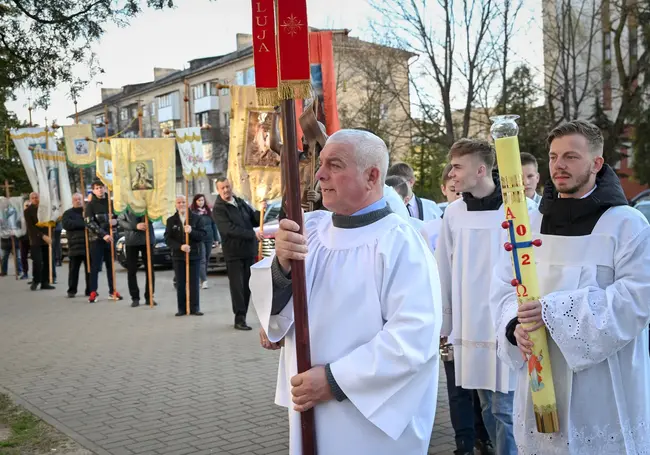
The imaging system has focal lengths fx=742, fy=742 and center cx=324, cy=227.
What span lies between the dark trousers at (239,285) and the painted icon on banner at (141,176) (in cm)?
348

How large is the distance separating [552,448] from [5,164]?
74.6 ft

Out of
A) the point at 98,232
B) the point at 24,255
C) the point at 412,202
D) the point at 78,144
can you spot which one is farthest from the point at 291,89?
the point at 24,255

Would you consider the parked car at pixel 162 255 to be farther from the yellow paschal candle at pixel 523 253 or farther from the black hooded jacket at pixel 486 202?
the yellow paschal candle at pixel 523 253

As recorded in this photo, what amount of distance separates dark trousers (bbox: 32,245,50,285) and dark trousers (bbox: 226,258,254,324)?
889 centimetres

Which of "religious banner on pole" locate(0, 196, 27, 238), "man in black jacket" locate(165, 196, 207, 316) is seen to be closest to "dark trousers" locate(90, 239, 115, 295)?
"man in black jacket" locate(165, 196, 207, 316)

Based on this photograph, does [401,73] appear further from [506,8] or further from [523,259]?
[523,259]

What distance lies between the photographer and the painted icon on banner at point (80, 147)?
54.9ft

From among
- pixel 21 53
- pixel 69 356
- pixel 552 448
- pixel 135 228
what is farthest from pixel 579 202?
pixel 135 228

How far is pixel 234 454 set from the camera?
17.7 feet

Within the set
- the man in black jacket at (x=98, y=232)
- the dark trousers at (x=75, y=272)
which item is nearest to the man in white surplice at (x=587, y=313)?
the man in black jacket at (x=98, y=232)

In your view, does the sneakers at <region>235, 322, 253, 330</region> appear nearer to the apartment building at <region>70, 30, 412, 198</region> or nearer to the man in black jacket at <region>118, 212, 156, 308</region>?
the man in black jacket at <region>118, 212, 156, 308</region>

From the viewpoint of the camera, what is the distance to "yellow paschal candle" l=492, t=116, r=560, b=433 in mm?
2951

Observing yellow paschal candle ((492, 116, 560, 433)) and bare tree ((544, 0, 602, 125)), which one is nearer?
yellow paschal candle ((492, 116, 560, 433))

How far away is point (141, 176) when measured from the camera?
13.4 meters
